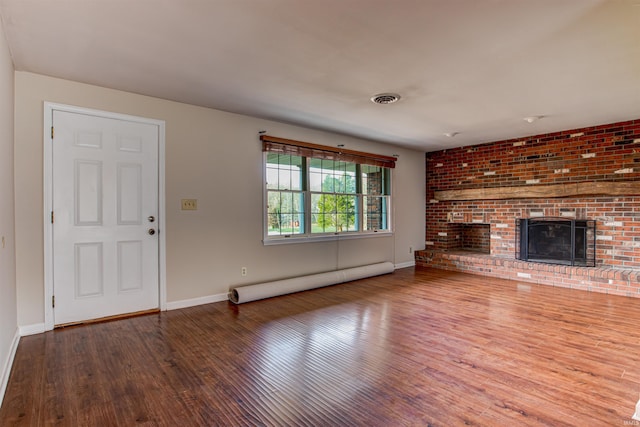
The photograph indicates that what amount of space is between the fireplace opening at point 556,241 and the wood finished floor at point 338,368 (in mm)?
1325

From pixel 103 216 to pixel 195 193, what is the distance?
94cm

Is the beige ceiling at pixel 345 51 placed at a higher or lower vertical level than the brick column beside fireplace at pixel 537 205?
higher

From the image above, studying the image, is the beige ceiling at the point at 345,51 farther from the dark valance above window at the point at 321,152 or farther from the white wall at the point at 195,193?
the dark valance above window at the point at 321,152

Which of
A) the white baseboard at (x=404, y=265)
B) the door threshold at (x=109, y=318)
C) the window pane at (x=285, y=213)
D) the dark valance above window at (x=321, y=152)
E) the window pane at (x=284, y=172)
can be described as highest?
the dark valance above window at (x=321, y=152)

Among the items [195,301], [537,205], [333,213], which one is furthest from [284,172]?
[537,205]

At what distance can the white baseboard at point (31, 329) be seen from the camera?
285 cm

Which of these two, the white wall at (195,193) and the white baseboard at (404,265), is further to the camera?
the white baseboard at (404,265)

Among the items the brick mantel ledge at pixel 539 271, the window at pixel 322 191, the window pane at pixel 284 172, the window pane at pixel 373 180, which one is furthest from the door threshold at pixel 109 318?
the brick mantel ledge at pixel 539 271

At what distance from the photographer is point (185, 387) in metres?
2.06

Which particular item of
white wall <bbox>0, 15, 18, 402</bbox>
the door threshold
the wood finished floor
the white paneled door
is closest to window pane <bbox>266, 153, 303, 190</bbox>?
the white paneled door

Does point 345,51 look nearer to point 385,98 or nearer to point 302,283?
point 385,98

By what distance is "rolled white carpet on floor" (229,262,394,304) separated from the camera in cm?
391

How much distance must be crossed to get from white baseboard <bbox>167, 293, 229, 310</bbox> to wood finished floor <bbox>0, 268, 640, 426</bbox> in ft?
0.53

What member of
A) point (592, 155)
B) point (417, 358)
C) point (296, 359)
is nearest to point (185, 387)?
point (296, 359)
